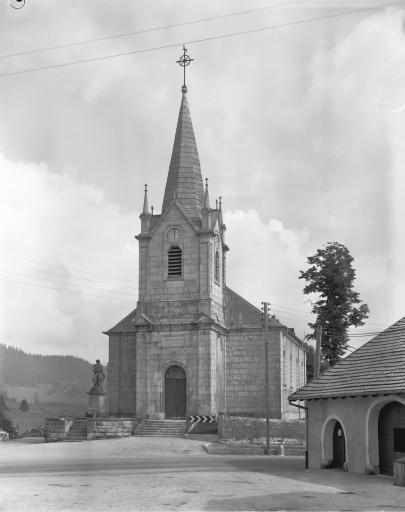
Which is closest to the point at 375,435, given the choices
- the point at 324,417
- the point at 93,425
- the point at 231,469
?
the point at 324,417

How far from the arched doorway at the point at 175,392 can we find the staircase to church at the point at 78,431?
16.8 feet

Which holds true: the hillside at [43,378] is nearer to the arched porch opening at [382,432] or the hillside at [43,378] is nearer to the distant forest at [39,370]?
the distant forest at [39,370]

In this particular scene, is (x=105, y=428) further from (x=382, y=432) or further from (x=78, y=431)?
(x=382, y=432)

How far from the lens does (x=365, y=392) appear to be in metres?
21.9

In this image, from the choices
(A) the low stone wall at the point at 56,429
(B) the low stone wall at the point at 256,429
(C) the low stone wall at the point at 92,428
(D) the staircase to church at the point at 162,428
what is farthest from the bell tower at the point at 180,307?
(A) the low stone wall at the point at 56,429

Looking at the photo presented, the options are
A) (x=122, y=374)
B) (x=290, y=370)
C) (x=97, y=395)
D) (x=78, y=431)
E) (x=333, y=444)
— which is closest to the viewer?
(x=333, y=444)

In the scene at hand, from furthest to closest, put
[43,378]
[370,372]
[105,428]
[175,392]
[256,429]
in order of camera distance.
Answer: [43,378], [175,392], [256,429], [105,428], [370,372]

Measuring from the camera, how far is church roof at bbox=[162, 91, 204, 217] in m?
45.1

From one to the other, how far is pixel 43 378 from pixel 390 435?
95502 millimetres

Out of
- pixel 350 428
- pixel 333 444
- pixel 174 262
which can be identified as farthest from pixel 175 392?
pixel 350 428

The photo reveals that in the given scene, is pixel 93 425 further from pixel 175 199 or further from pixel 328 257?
pixel 328 257

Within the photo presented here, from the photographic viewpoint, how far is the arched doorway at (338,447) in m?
24.8

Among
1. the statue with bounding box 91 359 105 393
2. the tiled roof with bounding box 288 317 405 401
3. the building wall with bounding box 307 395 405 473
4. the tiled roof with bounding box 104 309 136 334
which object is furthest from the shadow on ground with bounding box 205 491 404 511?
the tiled roof with bounding box 104 309 136 334

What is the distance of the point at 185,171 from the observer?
4597cm
